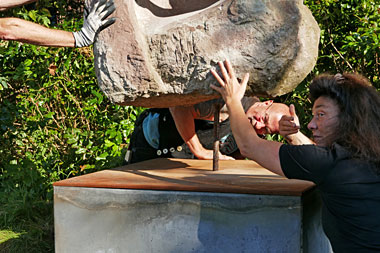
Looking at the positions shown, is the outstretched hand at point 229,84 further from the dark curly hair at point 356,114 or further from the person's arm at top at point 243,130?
the dark curly hair at point 356,114

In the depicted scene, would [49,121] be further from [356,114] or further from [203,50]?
[356,114]

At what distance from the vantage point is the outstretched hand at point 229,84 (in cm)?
Result: 202

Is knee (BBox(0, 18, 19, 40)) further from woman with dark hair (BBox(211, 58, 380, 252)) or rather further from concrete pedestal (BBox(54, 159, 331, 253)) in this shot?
woman with dark hair (BBox(211, 58, 380, 252))

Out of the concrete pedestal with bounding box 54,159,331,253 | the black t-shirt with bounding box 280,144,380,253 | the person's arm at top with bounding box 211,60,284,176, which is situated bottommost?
the concrete pedestal with bounding box 54,159,331,253

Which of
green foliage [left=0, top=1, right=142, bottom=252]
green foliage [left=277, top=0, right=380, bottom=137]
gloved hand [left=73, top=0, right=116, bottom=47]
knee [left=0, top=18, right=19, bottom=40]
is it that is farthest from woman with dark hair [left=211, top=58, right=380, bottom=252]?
green foliage [left=0, top=1, right=142, bottom=252]

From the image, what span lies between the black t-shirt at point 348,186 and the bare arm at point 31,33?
1.30 meters

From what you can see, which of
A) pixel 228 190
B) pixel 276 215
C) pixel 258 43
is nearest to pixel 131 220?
pixel 228 190

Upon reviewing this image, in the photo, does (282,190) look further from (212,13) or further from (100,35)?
(100,35)

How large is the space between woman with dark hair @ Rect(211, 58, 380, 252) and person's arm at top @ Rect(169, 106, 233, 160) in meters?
0.98

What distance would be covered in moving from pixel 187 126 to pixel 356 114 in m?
1.30

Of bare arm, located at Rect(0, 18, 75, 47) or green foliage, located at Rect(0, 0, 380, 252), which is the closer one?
bare arm, located at Rect(0, 18, 75, 47)

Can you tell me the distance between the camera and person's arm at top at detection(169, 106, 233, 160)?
9.11 feet

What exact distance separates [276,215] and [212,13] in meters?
0.97

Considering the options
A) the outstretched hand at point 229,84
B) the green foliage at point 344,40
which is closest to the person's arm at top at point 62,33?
the outstretched hand at point 229,84
